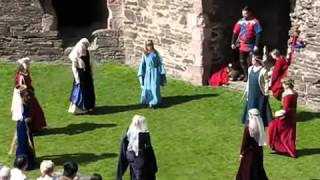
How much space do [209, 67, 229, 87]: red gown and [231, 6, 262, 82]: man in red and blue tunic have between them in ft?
1.63

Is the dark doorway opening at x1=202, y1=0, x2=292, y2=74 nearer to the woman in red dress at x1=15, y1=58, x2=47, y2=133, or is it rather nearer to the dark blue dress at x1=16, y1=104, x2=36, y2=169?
the woman in red dress at x1=15, y1=58, x2=47, y2=133

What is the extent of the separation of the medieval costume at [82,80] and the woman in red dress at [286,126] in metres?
3.86

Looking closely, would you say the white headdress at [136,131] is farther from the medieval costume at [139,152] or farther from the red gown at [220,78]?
the red gown at [220,78]

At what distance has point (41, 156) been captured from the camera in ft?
51.7

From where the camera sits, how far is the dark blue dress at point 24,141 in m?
15.2

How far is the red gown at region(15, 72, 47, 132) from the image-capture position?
1617 centimetres

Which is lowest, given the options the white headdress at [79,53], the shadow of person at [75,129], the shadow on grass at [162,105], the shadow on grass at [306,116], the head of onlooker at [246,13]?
the shadow of person at [75,129]

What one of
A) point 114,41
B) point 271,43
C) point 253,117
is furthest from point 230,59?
point 253,117

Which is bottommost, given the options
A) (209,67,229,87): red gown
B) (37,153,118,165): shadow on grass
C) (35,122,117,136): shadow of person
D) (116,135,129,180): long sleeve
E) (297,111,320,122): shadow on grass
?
(37,153,118,165): shadow on grass

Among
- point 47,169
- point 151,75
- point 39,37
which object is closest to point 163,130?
point 151,75

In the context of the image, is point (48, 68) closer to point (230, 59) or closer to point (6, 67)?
point (6, 67)

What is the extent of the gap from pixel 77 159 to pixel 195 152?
193 cm

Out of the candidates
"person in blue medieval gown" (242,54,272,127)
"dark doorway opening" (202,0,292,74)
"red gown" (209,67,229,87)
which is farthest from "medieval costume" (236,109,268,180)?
"dark doorway opening" (202,0,292,74)

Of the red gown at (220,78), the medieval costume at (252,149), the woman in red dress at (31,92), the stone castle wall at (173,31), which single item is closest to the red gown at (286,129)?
the medieval costume at (252,149)
